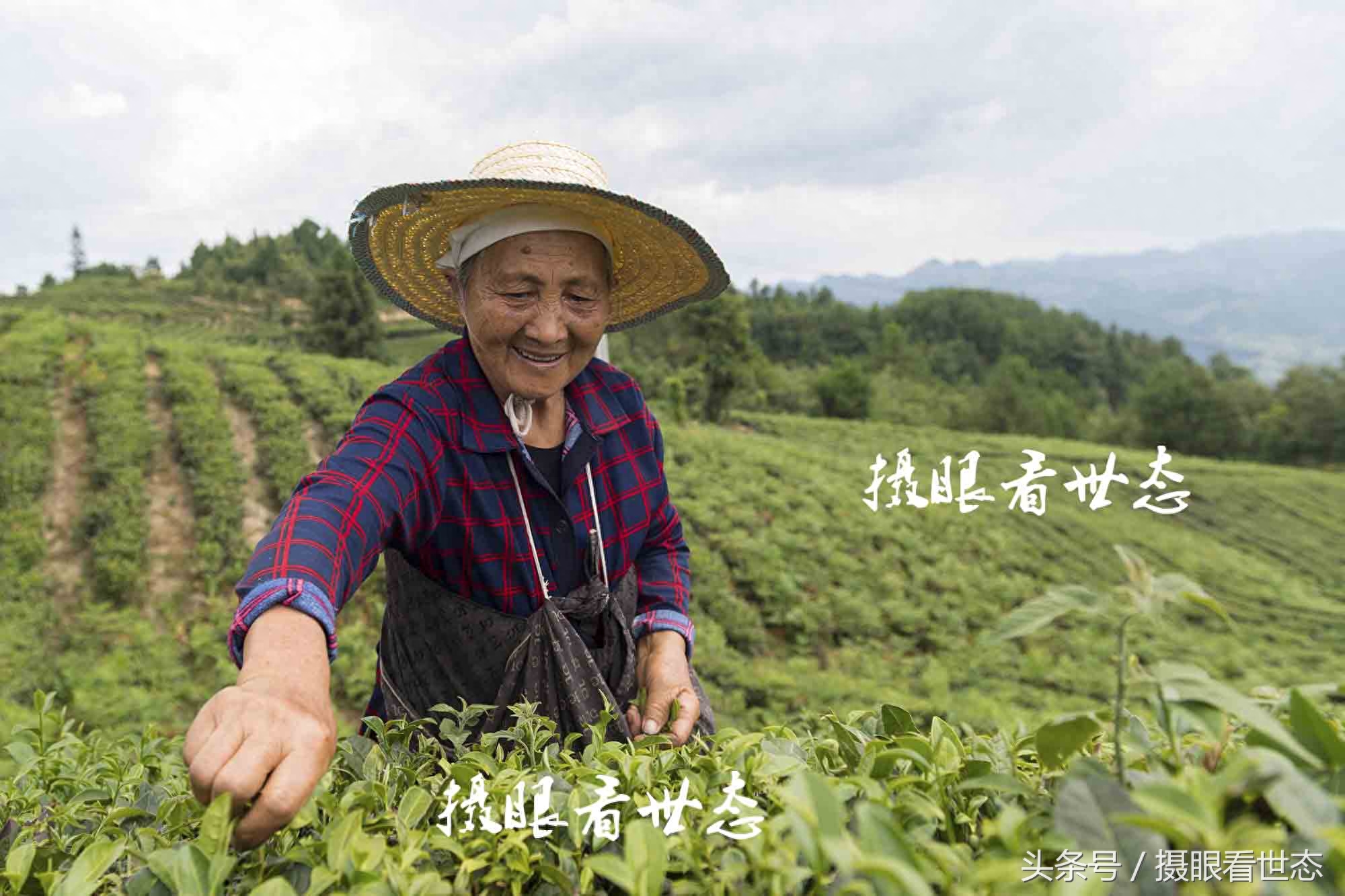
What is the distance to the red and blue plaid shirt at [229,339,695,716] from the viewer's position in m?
1.04

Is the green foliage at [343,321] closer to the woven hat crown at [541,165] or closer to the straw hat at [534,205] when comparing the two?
the straw hat at [534,205]

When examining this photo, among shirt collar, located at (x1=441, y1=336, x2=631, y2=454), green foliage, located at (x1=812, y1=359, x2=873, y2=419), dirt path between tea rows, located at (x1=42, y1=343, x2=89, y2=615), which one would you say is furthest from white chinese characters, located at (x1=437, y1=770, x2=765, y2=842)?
green foliage, located at (x1=812, y1=359, x2=873, y2=419)

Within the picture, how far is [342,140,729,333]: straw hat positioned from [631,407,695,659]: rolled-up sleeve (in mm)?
304

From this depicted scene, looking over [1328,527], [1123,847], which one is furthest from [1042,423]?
[1123,847]

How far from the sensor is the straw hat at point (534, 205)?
1.41 meters

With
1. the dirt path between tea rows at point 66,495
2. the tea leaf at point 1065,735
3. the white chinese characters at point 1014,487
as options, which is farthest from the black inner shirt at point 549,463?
the dirt path between tea rows at point 66,495

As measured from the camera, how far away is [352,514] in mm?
1162

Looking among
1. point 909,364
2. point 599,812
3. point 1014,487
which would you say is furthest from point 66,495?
point 909,364

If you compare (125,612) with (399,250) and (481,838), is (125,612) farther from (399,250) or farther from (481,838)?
(481,838)

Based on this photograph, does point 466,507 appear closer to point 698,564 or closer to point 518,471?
point 518,471

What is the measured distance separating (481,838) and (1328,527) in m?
18.2

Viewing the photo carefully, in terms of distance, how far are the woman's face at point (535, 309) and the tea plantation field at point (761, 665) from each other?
71 cm

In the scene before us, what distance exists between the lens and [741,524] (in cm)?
786

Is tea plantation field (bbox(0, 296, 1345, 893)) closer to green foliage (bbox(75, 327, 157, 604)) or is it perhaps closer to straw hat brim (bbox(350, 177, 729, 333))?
green foliage (bbox(75, 327, 157, 604))
